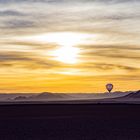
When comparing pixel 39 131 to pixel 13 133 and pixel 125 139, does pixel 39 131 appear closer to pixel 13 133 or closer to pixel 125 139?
pixel 13 133

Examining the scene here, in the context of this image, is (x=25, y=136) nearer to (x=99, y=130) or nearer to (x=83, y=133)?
(x=83, y=133)

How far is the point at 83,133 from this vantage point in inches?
1709

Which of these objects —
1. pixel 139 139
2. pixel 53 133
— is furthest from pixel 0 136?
pixel 139 139

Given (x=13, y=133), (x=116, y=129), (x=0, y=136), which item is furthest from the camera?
(x=116, y=129)

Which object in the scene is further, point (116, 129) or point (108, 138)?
point (116, 129)

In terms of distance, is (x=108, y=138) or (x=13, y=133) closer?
(x=108, y=138)

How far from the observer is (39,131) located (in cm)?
4622

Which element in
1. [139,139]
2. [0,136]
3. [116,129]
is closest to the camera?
[139,139]

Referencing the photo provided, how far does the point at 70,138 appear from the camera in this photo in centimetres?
3928

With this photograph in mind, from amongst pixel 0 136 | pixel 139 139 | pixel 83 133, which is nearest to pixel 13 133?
pixel 0 136

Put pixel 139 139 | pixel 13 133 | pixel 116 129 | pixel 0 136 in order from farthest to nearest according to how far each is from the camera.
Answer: pixel 116 129 → pixel 13 133 → pixel 0 136 → pixel 139 139

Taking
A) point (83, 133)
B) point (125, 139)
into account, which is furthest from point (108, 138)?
point (83, 133)

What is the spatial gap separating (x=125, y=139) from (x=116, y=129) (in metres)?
9.29

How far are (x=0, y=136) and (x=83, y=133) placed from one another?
291 inches
